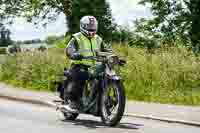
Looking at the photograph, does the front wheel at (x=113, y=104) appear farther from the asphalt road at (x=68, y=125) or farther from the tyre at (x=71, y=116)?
the tyre at (x=71, y=116)

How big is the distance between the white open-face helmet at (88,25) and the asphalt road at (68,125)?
5.30 feet

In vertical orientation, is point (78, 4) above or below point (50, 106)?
above

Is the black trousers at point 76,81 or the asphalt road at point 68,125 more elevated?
the black trousers at point 76,81

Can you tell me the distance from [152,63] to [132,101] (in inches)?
132

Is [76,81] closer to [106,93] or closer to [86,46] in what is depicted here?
[86,46]

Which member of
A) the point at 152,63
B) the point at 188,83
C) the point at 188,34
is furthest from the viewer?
the point at 188,34

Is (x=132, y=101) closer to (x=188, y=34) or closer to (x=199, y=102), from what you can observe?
(x=199, y=102)

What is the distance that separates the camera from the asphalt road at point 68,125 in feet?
38.3

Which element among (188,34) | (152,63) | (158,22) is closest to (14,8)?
(158,22)

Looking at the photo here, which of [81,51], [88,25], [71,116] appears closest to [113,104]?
[81,51]

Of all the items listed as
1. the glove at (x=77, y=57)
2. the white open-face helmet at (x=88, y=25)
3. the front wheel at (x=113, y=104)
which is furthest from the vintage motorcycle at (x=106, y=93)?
the white open-face helmet at (x=88, y=25)

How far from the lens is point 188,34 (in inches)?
1754

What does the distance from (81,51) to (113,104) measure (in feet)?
4.16

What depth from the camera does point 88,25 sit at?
12320mm
